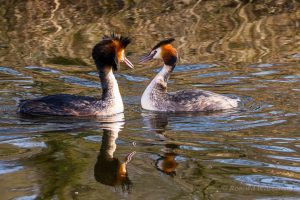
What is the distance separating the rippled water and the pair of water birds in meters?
0.16

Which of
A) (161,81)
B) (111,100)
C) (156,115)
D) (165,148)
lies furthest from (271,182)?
(161,81)

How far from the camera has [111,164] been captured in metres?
8.30

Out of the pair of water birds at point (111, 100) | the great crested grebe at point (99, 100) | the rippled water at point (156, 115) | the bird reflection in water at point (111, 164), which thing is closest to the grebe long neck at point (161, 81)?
the pair of water birds at point (111, 100)

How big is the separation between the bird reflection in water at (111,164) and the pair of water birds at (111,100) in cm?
70

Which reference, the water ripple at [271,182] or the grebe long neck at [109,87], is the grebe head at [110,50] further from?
the water ripple at [271,182]

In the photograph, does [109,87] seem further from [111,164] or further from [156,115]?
[111,164]

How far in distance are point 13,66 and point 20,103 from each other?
2.71 m

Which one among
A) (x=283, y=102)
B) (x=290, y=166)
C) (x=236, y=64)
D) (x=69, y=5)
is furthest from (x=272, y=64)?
(x=69, y=5)

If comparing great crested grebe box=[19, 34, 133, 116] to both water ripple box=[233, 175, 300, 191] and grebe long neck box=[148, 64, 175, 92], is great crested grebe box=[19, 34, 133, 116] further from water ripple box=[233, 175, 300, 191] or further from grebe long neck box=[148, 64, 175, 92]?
water ripple box=[233, 175, 300, 191]

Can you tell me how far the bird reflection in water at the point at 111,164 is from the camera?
25.1 feet

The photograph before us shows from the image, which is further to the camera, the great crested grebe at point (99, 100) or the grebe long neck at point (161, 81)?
the grebe long neck at point (161, 81)

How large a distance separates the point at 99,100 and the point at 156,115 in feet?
2.58

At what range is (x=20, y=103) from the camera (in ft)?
35.4

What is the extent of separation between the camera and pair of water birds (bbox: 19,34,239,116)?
1052 cm
